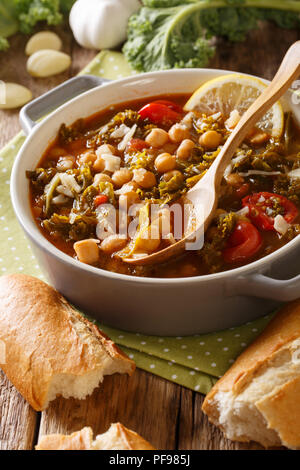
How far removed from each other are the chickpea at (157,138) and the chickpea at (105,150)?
0.24 meters

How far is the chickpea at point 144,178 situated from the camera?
12.8 ft

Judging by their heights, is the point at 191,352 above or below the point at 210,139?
below

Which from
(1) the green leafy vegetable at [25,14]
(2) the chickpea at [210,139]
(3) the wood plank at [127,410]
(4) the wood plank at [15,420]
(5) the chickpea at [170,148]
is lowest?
(4) the wood plank at [15,420]

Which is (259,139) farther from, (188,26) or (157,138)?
(188,26)

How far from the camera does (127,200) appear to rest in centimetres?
381

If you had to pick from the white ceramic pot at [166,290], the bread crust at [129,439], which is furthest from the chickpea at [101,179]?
the bread crust at [129,439]

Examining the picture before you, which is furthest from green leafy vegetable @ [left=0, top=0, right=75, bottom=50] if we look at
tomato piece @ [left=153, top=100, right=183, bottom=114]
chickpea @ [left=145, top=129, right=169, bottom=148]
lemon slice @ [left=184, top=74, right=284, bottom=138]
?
chickpea @ [left=145, top=129, right=169, bottom=148]

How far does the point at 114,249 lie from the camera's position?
3.61 meters

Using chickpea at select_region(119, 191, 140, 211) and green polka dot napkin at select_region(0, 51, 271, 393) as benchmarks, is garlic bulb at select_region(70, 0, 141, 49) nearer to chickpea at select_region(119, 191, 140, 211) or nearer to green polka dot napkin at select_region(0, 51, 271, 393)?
chickpea at select_region(119, 191, 140, 211)

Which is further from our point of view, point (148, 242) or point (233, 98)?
point (233, 98)

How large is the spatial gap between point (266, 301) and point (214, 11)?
10.4 ft

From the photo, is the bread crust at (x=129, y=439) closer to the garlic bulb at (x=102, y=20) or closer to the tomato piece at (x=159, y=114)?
the tomato piece at (x=159, y=114)

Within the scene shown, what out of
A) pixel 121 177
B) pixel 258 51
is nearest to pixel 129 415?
pixel 121 177

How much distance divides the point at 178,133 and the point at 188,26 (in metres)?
1.80
